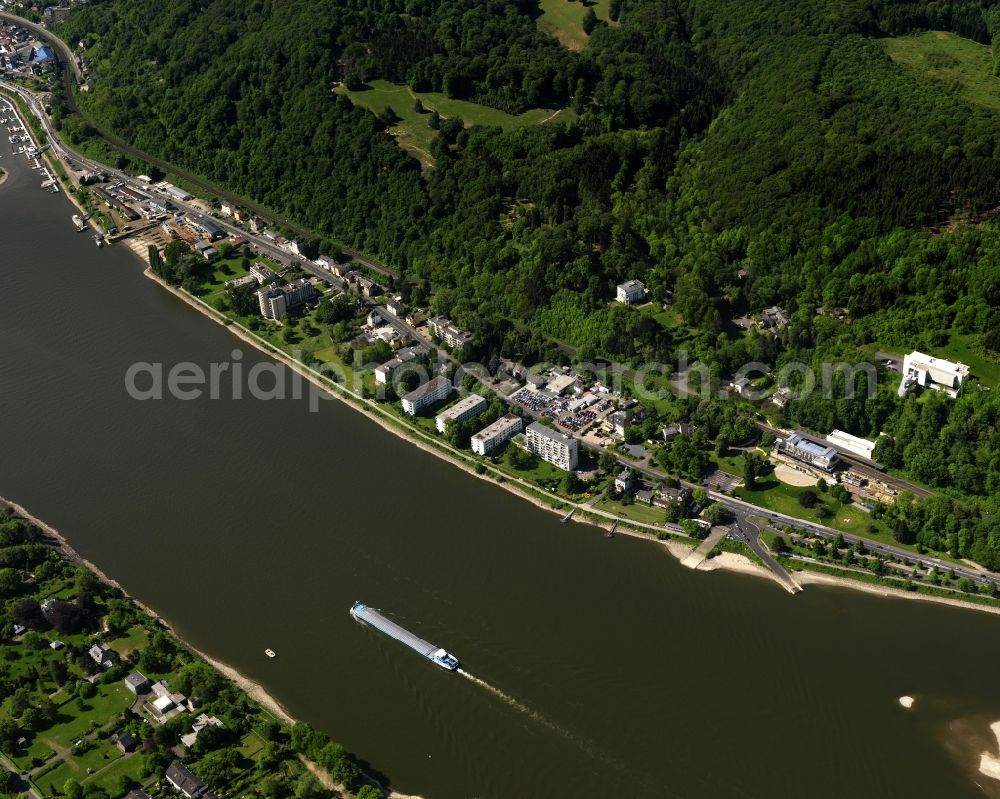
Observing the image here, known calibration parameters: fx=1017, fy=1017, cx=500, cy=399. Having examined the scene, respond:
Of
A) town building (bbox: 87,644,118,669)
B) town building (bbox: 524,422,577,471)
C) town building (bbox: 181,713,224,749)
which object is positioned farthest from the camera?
town building (bbox: 524,422,577,471)

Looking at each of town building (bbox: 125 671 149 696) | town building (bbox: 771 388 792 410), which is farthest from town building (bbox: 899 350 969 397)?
town building (bbox: 125 671 149 696)

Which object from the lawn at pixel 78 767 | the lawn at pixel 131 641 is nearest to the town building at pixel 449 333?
the lawn at pixel 131 641

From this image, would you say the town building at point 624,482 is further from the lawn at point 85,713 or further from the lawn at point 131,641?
the lawn at point 85,713

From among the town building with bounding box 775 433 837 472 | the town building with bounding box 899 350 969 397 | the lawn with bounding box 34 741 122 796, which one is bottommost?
the lawn with bounding box 34 741 122 796

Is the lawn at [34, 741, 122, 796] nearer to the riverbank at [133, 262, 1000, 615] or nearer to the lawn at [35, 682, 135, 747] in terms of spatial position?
the lawn at [35, 682, 135, 747]

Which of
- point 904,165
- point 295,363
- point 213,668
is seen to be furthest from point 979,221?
point 213,668

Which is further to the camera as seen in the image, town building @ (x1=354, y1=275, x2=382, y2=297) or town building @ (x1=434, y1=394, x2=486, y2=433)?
town building @ (x1=354, y1=275, x2=382, y2=297)

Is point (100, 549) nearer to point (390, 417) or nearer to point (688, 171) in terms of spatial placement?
point (390, 417)

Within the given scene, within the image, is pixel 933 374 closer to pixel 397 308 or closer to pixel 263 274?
pixel 397 308
